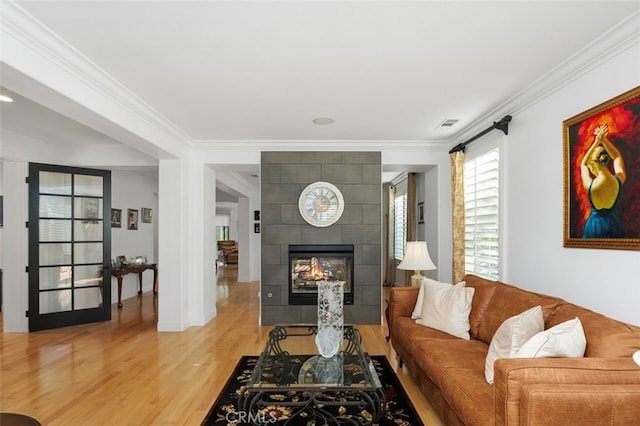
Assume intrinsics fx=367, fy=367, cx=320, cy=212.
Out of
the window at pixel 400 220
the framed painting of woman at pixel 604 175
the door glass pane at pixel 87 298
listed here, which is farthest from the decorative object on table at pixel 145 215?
the framed painting of woman at pixel 604 175

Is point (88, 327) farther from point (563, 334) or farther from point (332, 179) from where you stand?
point (563, 334)

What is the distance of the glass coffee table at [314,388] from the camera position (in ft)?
7.21

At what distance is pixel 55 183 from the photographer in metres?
5.06

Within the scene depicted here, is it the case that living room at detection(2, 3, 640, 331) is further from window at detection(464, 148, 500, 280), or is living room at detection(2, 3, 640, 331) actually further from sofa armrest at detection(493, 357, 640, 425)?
sofa armrest at detection(493, 357, 640, 425)

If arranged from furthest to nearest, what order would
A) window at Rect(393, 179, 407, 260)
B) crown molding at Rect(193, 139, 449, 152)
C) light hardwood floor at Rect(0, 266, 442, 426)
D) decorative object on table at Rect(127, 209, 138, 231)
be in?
window at Rect(393, 179, 407, 260), decorative object on table at Rect(127, 209, 138, 231), crown molding at Rect(193, 139, 449, 152), light hardwood floor at Rect(0, 266, 442, 426)

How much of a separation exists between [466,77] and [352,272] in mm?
3022

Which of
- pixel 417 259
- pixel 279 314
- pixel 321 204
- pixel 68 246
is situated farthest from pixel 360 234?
pixel 68 246

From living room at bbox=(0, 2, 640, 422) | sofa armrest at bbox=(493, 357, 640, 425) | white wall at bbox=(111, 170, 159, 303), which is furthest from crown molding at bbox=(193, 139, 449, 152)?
sofa armrest at bbox=(493, 357, 640, 425)

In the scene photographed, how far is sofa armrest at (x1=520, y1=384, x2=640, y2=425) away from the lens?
4.97 feet

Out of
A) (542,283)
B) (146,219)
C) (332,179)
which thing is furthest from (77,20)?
(146,219)

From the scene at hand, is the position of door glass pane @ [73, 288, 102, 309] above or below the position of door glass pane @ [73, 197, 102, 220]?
below

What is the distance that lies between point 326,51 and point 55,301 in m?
5.01

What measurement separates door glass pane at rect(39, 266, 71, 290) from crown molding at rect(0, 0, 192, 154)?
8.67ft

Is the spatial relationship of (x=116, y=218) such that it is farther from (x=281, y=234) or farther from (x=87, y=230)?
(x=281, y=234)
